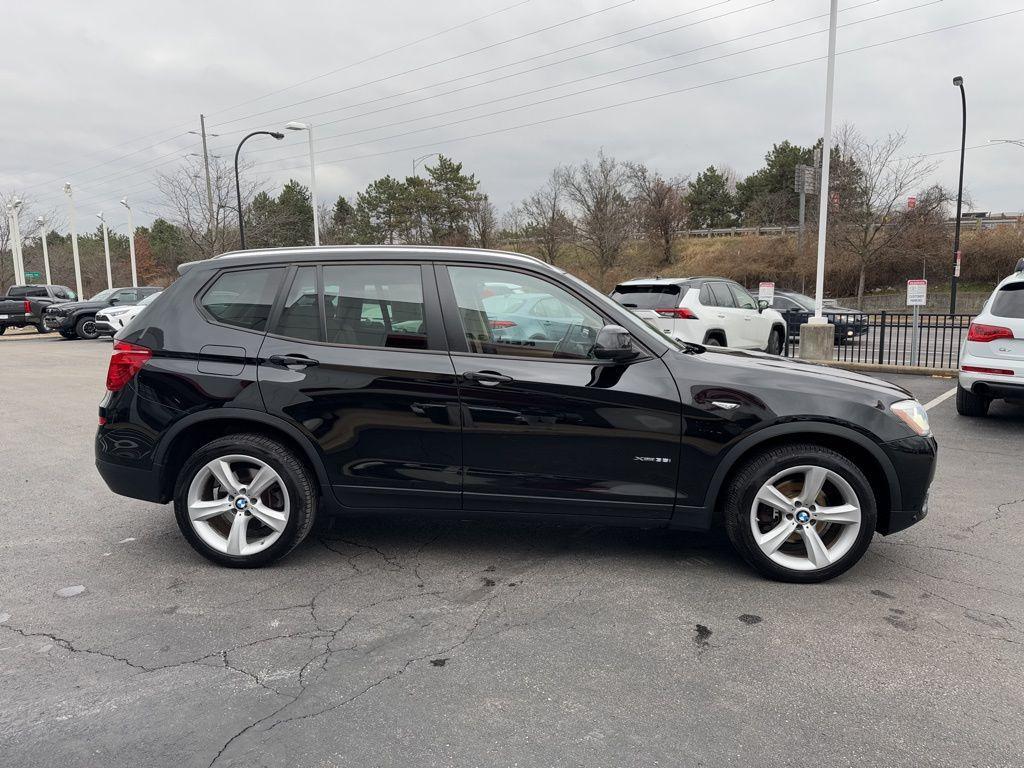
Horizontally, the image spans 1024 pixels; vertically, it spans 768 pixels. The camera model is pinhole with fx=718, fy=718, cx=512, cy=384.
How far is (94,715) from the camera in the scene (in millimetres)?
2654

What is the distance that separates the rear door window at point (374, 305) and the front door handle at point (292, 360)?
→ 16 centimetres

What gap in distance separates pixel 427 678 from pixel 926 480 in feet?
8.99

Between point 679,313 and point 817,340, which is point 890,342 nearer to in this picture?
point 817,340

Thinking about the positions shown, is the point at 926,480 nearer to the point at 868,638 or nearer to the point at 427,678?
the point at 868,638

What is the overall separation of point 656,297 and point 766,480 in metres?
8.54

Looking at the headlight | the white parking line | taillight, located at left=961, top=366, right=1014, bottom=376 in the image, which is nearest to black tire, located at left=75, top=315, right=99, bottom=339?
the white parking line

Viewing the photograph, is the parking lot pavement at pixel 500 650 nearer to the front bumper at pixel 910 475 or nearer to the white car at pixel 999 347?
the front bumper at pixel 910 475

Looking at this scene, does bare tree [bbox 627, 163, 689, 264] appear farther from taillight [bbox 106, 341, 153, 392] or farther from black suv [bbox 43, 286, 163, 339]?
taillight [bbox 106, 341, 153, 392]

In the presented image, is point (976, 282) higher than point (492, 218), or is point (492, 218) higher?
point (492, 218)

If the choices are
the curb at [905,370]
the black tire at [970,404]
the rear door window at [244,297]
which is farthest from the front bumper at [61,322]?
the black tire at [970,404]

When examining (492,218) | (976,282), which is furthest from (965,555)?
(492,218)

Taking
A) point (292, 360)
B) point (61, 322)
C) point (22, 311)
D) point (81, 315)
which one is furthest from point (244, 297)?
point (22, 311)

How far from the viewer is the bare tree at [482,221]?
55.8 metres

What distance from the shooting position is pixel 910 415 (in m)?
3.79
